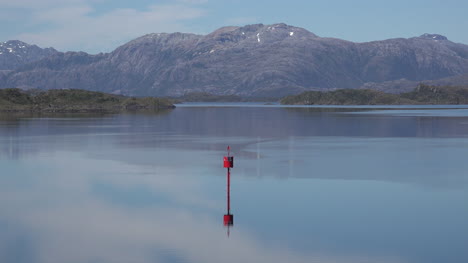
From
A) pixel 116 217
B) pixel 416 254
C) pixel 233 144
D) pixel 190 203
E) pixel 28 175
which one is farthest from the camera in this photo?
pixel 233 144

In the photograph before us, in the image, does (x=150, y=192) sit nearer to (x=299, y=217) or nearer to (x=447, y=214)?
(x=299, y=217)

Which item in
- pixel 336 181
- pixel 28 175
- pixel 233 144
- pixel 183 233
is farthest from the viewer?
pixel 233 144

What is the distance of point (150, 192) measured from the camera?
34.8 meters

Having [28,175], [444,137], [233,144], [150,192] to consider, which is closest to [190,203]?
[150,192]

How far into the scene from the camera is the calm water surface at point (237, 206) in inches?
883

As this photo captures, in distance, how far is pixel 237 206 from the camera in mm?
30594

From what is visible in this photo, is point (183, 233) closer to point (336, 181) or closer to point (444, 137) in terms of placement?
point (336, 181)

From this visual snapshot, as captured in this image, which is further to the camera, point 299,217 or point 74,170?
point 74,170

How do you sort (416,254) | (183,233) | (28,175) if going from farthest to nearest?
Answer: (28,175) < (183,233) < (416,254)

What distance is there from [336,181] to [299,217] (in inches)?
450

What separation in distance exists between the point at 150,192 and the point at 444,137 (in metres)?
55.3

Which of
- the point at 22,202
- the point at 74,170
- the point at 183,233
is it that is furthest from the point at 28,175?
the point at 183,233

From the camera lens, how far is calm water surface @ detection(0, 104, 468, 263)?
2244 centimetres

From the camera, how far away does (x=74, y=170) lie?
1775 inches
